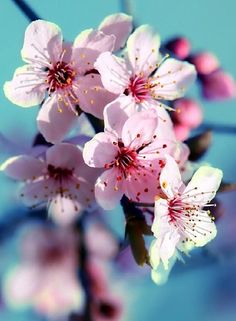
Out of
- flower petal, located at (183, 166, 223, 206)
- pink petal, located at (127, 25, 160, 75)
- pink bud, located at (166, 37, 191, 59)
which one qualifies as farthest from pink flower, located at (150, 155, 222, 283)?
pink bud, located at (166, 37, 191, 59)

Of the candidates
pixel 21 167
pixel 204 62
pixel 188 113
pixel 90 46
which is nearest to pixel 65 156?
pixel 21 167

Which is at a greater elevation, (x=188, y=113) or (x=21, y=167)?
(x=21, y=167)

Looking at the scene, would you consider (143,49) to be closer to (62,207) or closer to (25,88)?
(25,88)

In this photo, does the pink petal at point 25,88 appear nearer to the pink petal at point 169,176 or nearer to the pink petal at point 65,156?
the pink petal at point 65,156

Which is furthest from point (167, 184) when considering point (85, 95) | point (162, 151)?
point (85, 95)

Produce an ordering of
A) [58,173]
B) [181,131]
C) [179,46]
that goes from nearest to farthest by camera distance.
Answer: [58,173] → [181,131] → [179,46]

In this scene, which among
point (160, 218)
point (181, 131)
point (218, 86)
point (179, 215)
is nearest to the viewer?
point (160, 218)
